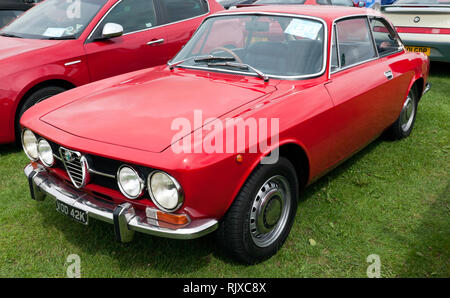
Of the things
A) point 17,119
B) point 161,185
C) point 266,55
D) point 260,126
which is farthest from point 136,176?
point 17,119

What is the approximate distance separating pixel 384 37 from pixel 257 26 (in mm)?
1739

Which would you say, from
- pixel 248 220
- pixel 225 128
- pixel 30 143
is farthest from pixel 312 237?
pixel 30 143

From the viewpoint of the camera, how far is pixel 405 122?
473 centimetres

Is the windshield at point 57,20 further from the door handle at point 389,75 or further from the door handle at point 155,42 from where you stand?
the door handle at point 389,75

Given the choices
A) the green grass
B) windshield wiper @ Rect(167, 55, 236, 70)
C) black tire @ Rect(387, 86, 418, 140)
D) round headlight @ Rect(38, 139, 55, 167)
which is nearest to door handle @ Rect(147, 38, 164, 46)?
windshield wiper @ Rect(167, 55, 236, 70)

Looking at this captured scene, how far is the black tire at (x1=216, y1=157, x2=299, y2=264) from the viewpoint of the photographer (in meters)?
2.45

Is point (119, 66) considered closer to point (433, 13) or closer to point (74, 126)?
point (74, 126)

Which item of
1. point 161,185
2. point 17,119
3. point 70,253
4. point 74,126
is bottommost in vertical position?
point 70,253

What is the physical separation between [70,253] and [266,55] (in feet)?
6.90

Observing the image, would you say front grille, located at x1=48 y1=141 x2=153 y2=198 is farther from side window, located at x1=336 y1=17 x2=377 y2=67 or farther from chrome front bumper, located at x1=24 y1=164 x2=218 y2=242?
side window, located at x1=336 y1=17 x2=377 y2=67

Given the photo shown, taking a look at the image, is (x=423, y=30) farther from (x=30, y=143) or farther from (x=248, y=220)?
(x=30, y=143)

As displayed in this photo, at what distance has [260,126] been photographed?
251cm

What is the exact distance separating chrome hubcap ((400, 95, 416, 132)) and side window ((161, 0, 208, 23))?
3133 millimetres

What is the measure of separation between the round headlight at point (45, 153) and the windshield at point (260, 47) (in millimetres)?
1382
